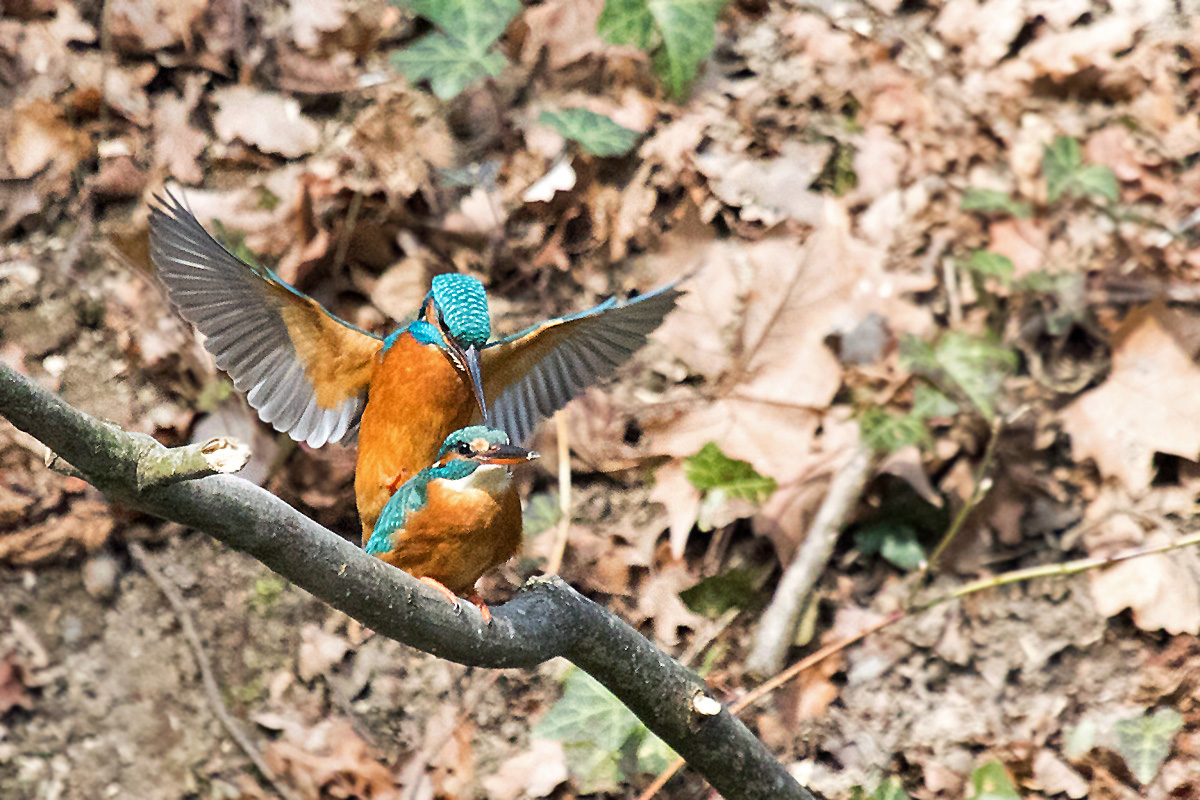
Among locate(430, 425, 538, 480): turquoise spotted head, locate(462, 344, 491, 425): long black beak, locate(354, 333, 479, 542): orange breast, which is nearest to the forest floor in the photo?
locate(354, 333, 479, 542): orange breast

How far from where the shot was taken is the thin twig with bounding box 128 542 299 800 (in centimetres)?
403

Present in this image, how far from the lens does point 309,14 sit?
5.18 metres

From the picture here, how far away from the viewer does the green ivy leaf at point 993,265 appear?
4602mm

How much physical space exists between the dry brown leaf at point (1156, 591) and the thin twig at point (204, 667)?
9.49 feet

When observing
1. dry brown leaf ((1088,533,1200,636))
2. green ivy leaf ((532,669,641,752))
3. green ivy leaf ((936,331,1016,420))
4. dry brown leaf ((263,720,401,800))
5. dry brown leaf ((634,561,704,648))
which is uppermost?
green ivy leaf ((936,331,1016,420))

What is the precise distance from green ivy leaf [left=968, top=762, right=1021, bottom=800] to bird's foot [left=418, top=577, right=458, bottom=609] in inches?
81.9

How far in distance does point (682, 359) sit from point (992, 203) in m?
1.48

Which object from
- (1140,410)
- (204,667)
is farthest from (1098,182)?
(204,667)

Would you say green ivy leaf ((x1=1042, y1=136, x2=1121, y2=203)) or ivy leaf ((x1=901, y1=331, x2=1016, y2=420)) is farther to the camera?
green ivy leaf ((x1=1042, y1=136, x2=1121, y2=203))

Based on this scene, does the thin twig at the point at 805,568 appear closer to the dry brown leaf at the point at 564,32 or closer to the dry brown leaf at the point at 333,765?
the dry brown leaf at the point at 333,765

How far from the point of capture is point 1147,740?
356cm

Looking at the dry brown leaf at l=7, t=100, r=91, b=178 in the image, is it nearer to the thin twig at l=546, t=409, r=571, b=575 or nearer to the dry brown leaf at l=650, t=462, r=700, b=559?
the thin twig at l=546, t=409, r=571, b=575

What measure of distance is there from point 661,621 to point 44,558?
2266 millimetres

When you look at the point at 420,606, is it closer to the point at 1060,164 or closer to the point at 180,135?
the point at 180,135
